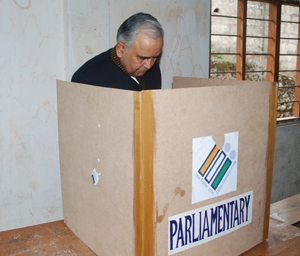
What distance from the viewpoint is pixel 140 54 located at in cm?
109

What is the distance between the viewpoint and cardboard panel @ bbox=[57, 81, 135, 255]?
623mm

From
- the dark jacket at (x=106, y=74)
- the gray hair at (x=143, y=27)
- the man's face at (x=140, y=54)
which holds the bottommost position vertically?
the dark jacket at (x=106, y=74)

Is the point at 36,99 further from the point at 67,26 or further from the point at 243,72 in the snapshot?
the point at 243,72

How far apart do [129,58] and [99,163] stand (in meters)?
0.56

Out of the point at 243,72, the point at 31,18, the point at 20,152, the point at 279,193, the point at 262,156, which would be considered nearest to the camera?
the point at 262,156

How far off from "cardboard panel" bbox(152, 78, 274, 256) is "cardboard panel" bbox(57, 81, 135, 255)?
61 millimetres

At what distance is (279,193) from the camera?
3.79 m

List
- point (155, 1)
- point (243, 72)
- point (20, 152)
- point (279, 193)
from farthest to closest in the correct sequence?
point (279, 193)
point (243, 72)
point (155, 1)
point (20, 152)

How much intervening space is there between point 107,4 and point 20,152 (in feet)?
3.37

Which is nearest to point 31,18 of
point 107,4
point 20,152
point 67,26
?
point 67,26

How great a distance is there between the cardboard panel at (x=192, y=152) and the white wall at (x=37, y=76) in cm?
135

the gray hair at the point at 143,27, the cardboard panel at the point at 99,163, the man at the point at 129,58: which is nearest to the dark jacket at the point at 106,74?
the man at the point at 129,58

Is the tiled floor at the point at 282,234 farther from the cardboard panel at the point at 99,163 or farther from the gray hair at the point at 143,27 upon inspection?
the gray hair at the point at 143,27

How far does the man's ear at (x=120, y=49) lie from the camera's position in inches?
45.8
